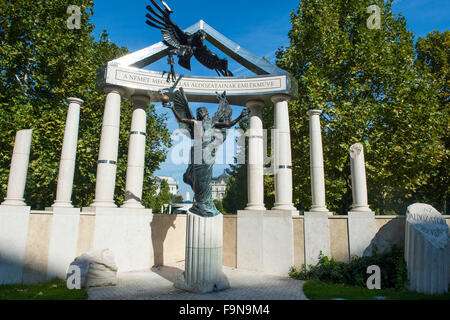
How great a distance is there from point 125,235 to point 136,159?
3.47 m

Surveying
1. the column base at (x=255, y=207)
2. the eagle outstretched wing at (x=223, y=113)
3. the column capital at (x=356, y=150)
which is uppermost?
the eagle outstretched wing at (x=223, y=113)

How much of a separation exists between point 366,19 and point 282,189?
14.6 meters

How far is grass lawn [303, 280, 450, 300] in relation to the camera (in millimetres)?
7742

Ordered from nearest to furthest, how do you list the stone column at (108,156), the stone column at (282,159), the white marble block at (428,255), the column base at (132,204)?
1. the white marble block at (428,255)
2. the stone column at (108,156)
3. the column base at (132,204)
4. the stone column at (282,159)

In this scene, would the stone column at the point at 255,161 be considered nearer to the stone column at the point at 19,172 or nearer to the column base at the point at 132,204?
the column base at the point at 132,204

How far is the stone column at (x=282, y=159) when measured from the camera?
492 inches

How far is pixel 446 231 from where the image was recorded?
859cm

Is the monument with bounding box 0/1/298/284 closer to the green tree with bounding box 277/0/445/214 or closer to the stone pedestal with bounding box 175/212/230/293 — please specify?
the stone pedestal with bounding box 175/212/230/293

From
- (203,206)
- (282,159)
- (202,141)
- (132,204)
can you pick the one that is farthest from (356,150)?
(132,204)

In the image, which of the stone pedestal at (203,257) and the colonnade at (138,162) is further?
the colonnade at (138,162)

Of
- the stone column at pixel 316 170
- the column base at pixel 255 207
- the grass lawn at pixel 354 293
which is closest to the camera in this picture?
the grass lawn at pixel 354 293

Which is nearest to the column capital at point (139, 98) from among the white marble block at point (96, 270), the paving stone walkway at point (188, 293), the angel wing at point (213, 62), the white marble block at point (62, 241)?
the angel wing at point (213, 62)

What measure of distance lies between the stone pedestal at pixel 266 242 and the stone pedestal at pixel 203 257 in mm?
3076
